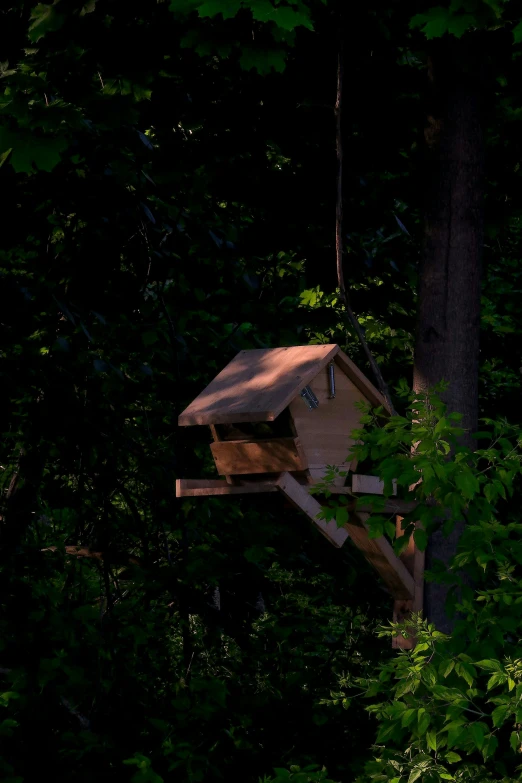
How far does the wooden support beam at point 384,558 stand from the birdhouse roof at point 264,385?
1.65ft

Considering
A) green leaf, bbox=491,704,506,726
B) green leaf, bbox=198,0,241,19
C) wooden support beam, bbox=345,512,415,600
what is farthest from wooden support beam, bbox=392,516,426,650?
green leaf, bbox=198,0,241,19

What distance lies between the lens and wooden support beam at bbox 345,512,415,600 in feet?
14.0

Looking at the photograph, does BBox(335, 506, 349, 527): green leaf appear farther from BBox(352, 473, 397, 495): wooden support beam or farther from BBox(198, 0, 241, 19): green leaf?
BBox(198, 0, 241, 19): green leaf

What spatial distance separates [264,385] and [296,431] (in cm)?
23

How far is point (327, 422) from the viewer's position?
4.27 meters

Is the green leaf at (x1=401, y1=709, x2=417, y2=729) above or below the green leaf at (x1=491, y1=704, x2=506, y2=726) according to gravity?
below

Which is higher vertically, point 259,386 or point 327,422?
point 259,386

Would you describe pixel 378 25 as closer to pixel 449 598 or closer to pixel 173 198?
pixel 173 198

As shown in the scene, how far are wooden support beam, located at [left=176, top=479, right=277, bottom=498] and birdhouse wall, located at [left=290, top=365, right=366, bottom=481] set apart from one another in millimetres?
217

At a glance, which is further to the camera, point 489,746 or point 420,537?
point 420,537

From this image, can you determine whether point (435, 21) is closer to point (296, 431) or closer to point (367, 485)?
point (296, 431)

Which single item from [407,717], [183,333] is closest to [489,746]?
[407,717]

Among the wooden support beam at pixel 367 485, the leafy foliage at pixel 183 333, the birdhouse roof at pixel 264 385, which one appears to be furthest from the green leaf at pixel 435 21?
the wooden support beam at pixel 367 485

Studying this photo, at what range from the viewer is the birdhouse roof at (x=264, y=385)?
3.98 m
